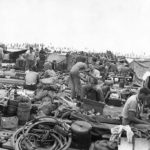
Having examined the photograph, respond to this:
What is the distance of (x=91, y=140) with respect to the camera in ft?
18.2

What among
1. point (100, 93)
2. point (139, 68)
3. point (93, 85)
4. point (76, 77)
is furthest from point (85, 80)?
point (139, 68)

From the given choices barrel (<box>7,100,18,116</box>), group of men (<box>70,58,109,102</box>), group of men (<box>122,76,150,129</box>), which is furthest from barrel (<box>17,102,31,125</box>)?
group of men (<box>122,76,150,129</box>)

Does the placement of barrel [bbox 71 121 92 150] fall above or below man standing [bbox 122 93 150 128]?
below

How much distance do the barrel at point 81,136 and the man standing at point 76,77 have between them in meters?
4.05

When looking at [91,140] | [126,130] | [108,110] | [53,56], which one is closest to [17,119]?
[91,140]

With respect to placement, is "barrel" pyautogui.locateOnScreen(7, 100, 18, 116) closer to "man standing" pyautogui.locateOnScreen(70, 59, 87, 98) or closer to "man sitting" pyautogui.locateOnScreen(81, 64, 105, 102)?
"man sitting" pyautogui.locateOnScreen(81, 64, 105, 102)

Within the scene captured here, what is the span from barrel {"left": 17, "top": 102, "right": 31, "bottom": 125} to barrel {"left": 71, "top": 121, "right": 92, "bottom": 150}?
6.52ft

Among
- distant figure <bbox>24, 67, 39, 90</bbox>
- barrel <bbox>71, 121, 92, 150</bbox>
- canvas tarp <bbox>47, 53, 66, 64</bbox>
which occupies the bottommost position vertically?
barrel <bbox>71, 121, 92, 150</bbox>

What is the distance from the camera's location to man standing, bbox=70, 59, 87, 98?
29.8 ft

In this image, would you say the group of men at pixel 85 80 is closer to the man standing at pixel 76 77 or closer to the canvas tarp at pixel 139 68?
the man standing at pixel 76 77

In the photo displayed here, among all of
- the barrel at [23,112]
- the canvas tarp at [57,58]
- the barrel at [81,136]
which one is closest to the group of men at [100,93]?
the barrel at [81,136]

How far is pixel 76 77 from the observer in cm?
923

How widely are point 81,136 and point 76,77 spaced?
170 inches

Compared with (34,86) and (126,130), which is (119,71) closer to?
(34,86)
